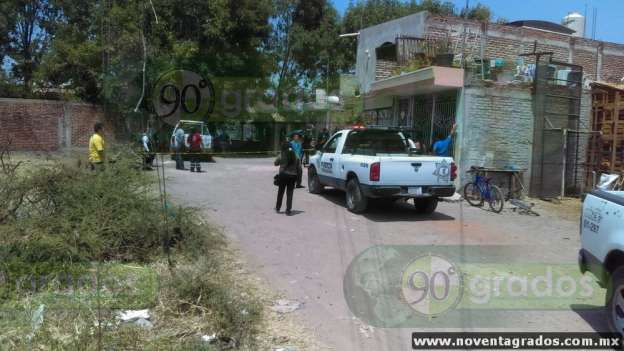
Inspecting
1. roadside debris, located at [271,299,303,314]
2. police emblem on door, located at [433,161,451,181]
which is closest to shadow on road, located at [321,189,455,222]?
police emblem on door, located at [433,161,451,181]

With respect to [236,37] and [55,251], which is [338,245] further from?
[236,37]

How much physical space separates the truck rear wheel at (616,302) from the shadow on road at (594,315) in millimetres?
288

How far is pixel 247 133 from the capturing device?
31797 mm

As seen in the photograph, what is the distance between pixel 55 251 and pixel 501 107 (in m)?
11.6

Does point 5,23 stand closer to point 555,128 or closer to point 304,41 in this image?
point 304,41

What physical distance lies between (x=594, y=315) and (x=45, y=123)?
Answer: 27390 mm

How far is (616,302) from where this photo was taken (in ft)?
13.8

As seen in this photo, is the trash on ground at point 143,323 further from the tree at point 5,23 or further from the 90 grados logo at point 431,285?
the tree at point 5,23

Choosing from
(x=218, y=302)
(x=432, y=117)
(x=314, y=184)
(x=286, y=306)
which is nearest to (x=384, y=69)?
(x=432, y=117)

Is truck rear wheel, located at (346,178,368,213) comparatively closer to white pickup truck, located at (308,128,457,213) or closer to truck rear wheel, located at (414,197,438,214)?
white pickup truck, located at (308,128,457,213)

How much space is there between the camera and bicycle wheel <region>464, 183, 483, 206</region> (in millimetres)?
12008

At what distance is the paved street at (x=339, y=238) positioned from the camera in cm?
474

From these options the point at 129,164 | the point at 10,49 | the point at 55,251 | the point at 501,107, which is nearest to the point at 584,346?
the point at 55,251

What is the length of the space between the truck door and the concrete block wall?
151 inches
